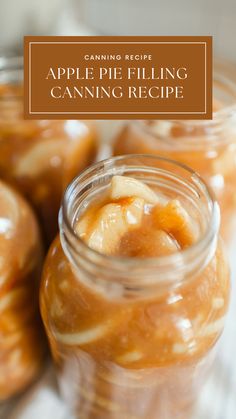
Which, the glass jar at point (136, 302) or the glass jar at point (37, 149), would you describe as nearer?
the glass jar at point (136, 302)

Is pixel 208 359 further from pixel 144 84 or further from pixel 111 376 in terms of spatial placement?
pixel 144 84

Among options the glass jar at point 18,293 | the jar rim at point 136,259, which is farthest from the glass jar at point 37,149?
the jar rim at point 136,259

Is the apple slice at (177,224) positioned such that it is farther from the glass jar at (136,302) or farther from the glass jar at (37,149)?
the glass jar at (37,149)

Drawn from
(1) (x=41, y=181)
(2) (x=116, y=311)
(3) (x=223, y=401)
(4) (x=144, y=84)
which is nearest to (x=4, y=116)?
(1) (x=41, y=181)

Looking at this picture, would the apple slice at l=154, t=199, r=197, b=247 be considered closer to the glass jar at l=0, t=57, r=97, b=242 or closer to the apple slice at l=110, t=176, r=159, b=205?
the apple slice at l=110, t=176, r=159, b=205

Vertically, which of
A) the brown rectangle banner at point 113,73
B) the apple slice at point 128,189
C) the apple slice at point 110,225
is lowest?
the apple slice at point 110,225
